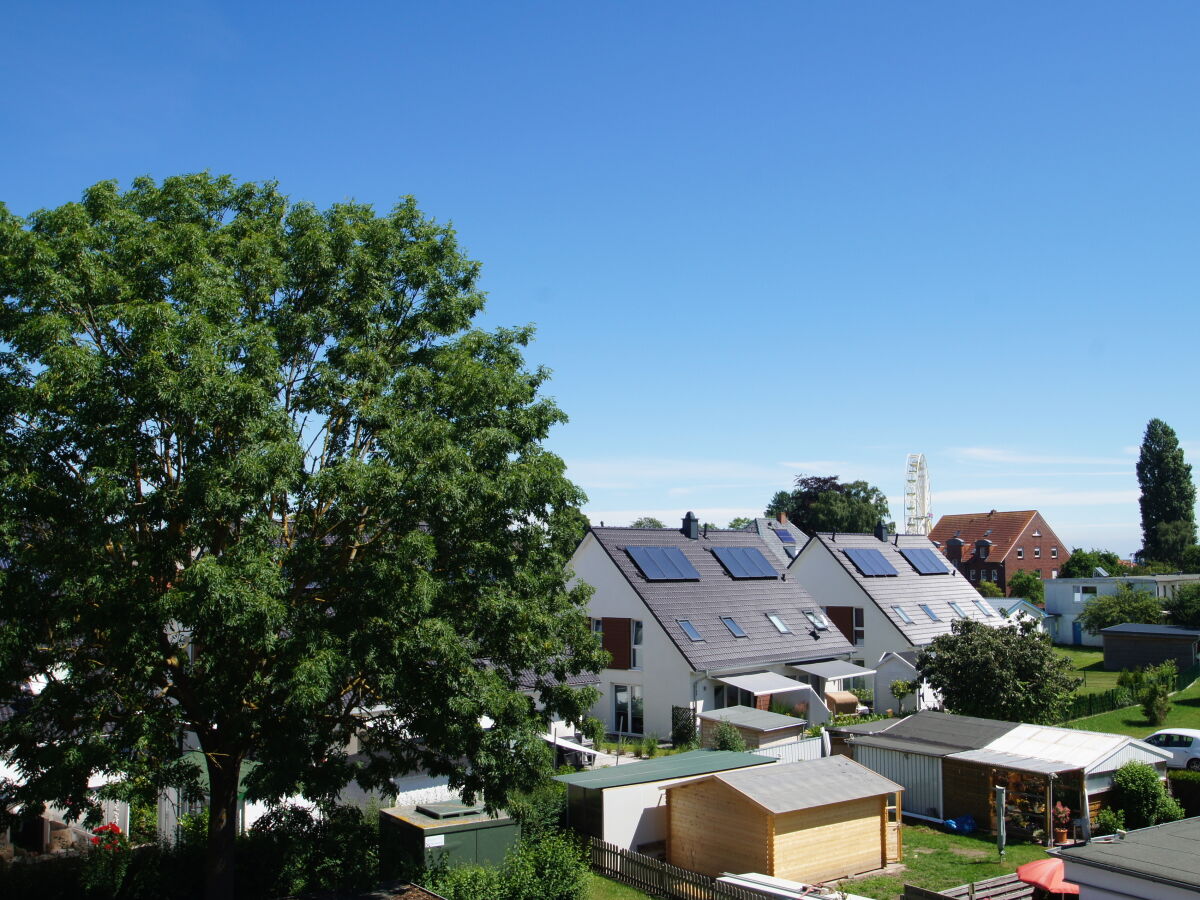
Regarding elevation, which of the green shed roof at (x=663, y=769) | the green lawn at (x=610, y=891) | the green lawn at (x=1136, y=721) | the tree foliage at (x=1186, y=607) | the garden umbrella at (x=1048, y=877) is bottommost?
the green lawn at (x=610, y=891)

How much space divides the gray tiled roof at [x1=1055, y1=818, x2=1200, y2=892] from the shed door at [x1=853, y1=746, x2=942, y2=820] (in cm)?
808

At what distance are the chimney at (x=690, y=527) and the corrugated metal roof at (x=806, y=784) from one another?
18166 mm

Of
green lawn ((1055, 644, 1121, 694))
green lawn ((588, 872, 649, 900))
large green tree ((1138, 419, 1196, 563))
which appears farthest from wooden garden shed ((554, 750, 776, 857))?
large green tree ((1138, 419, 1196, 563))

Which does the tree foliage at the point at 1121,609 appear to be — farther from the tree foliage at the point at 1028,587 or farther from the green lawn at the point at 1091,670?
the tree foliage at the point at 1028,587

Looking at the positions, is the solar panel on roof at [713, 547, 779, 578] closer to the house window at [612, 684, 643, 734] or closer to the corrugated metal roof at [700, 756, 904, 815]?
the house window at [612, 684, 643, 734]

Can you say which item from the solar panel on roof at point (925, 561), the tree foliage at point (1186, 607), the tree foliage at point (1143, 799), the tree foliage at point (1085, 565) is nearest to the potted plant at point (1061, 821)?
the tree foliage at point (1143, 799)

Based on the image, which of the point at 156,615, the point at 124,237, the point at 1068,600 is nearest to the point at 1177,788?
the point at 156,615

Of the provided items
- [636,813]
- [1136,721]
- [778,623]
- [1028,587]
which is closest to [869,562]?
[778,623]

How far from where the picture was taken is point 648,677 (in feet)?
110

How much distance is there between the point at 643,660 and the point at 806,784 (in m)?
13.8

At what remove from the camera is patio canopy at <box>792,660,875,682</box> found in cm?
3519

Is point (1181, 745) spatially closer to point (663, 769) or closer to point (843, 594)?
point (843, 594)

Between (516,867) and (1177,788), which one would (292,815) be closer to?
(516,867)

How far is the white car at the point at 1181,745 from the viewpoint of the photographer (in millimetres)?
27719
